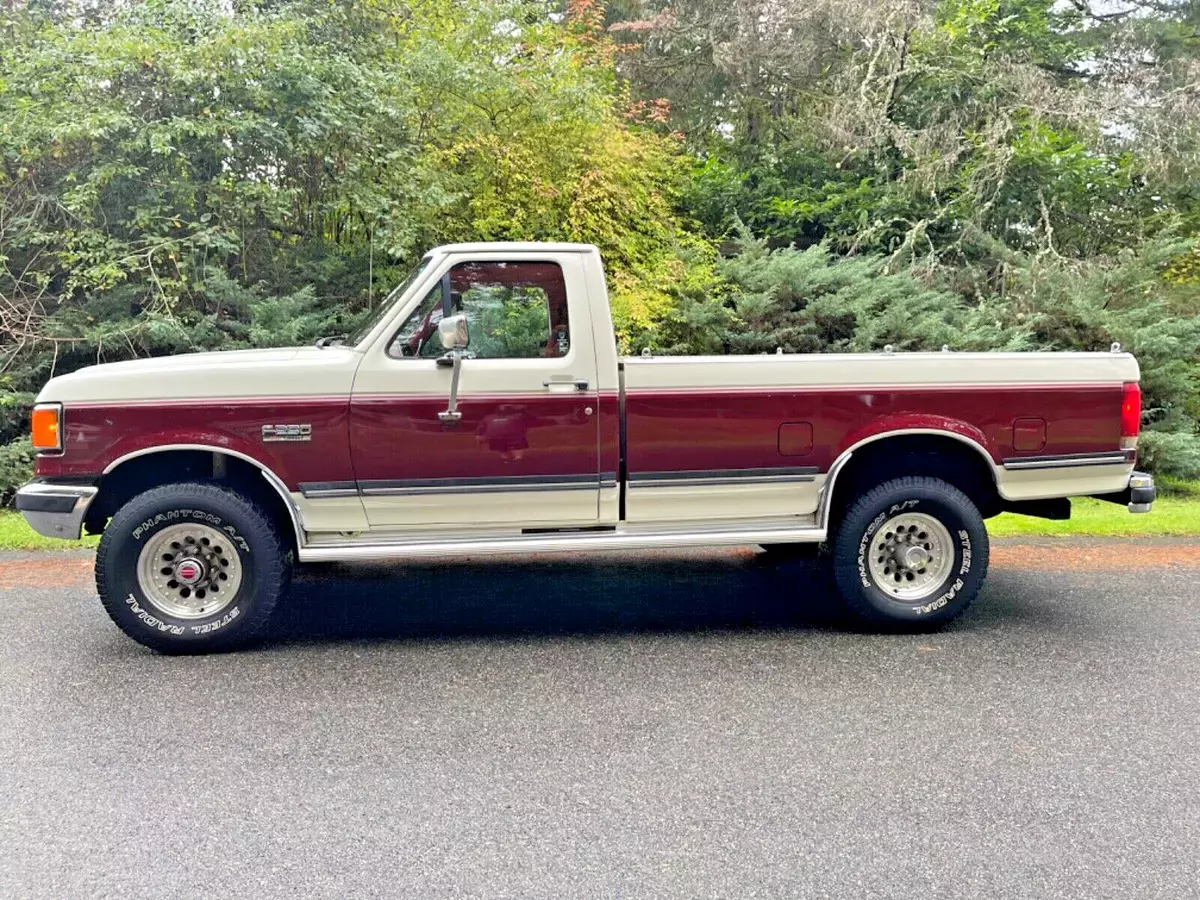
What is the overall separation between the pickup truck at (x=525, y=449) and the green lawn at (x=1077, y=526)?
8.57 ft

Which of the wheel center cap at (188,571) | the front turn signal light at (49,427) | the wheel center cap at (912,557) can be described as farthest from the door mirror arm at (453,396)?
the wheel center cap at (912,557)

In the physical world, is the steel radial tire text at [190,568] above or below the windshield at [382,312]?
below

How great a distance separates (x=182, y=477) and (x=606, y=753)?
3.02m

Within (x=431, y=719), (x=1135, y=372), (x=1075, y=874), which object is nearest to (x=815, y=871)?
(x=1075, y=874)

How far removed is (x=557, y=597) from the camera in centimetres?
643

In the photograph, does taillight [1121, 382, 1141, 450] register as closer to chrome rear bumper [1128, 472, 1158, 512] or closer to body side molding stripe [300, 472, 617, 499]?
chrome rear bumper [1128, 472, 1158, 512]

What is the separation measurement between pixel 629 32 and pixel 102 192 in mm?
9518

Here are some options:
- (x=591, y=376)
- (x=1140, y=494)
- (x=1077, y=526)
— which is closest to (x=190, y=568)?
(x=591, y=376)

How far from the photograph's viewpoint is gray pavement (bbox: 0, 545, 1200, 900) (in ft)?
10.5

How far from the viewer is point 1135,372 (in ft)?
19.1

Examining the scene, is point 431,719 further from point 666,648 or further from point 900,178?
point 900,178

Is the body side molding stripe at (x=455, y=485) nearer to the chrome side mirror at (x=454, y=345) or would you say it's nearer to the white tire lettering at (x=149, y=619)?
the chrome side mirror at (x=454, y=345)

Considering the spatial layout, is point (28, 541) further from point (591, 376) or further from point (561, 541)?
point (591, 376)

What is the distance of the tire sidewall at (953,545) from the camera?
18.6 feet
